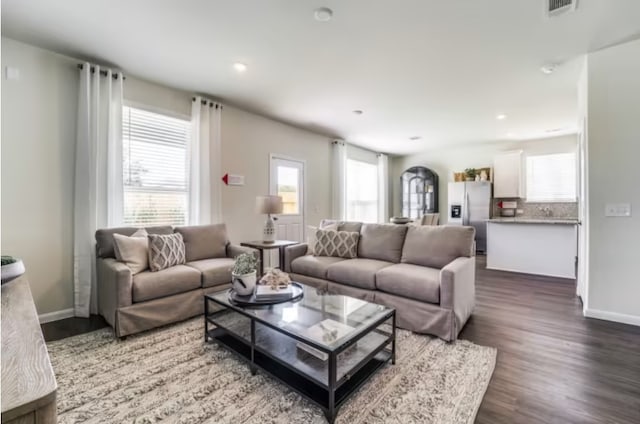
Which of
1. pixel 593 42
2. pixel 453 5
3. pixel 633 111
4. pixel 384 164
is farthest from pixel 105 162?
pixel 384 164

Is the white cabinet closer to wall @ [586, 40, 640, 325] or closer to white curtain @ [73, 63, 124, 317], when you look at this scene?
wall @ [586, 40, 640, 325]

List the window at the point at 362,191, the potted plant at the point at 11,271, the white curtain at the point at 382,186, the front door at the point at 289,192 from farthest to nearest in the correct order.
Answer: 1. the white curtain at the point at 382,186
2. the window at the point at 362,191
3. the front door at the point at 289,192
4. the potted plant at the point at 11,271

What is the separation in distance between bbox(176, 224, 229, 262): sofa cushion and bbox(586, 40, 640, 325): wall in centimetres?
402

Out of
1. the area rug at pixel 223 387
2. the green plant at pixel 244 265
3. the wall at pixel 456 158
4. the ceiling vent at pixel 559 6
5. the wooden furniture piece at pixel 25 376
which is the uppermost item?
the ceiling vent at pixel 559 6

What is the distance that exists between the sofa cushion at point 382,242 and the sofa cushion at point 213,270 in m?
1.55

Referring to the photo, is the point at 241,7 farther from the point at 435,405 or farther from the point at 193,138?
the point at 435,405

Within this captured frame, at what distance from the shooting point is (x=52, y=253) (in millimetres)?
2920

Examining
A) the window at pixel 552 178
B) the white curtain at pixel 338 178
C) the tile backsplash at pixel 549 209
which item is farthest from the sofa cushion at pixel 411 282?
the window at pixel 552 178

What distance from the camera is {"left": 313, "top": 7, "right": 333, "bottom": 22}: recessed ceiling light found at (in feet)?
7.24

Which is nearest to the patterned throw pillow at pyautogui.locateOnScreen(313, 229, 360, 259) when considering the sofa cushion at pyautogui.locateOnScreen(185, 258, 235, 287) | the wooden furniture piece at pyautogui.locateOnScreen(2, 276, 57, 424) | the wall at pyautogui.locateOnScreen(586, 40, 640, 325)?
the sofa cushion at pyautogui.locateOnScreen(185, 258, 235, 287)

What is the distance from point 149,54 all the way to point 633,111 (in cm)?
465

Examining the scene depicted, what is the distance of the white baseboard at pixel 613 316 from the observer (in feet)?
8.95

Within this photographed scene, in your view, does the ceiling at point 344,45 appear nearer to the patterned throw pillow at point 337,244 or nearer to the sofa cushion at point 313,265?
the patterned throw pillow at point 337,244

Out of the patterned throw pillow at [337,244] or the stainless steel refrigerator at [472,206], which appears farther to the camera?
the stainless steel refrigerator at [472,206]
